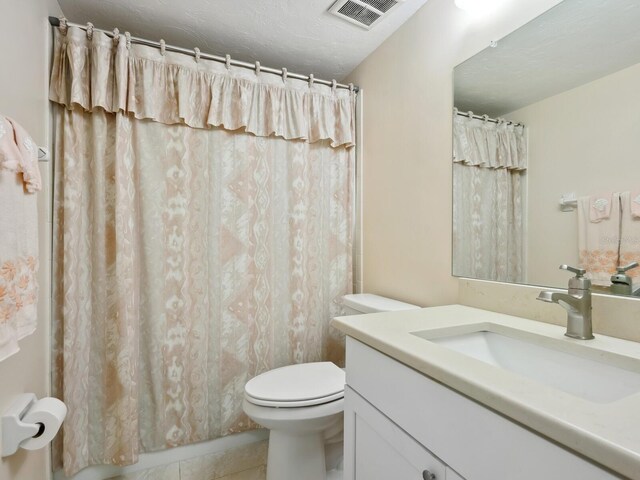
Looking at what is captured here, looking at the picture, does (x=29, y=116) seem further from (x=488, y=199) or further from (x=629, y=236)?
(x=629, y=236)

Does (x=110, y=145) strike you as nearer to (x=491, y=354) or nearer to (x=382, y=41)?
(x=382, y=41)

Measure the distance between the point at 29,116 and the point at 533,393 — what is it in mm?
1709

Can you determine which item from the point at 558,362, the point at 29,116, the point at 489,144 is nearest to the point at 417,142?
the point at 489,144

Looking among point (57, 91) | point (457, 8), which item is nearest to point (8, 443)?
point (57, 91)

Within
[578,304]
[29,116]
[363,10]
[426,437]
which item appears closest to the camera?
[426,437]

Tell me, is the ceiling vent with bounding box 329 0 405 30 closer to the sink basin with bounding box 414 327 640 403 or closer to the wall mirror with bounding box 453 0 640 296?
the wall mirror with bounding box 453 0 640 296

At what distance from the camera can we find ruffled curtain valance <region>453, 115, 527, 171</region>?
43.6 inches

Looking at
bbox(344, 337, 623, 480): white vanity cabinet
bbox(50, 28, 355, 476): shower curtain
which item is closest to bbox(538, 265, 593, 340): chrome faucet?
bbox(344, 337, 623, 480): white vanity cabinet

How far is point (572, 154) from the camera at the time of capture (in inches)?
37.0

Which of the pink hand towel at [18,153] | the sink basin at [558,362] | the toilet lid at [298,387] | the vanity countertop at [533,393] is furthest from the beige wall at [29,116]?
the sink basin at [558,362]

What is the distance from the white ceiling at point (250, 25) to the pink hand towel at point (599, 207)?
1.16 m

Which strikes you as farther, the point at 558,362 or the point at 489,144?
the point at 489,144

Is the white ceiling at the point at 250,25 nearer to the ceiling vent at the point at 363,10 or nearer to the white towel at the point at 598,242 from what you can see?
the ceiling vent at the point at 363,10

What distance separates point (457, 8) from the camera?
131 centimetres
